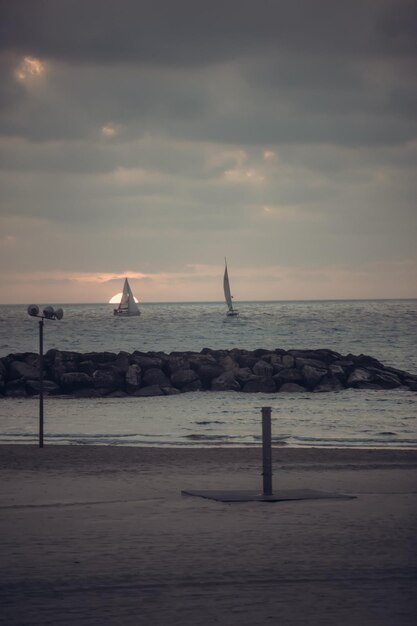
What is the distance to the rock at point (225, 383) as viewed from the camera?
35375 mm

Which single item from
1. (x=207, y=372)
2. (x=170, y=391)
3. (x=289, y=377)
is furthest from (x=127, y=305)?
(x=170, y=391)

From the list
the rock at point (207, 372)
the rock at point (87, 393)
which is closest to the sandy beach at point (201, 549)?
the rock at point (87, 393)

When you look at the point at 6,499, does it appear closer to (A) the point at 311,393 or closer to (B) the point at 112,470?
(B) the point at 112,470

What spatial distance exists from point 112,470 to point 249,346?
6227 cm

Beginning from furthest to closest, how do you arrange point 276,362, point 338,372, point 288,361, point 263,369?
point 276,362 → point 288,361 → point 263,369 → point 338,372

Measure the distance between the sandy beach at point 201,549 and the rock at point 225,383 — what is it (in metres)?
20.2

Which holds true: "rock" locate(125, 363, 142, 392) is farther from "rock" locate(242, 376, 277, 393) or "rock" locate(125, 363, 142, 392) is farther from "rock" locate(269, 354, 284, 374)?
"rock" locate(269, 354, 284, 374)

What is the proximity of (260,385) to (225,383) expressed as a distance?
1.34 meters

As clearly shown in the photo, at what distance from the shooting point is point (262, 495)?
12.0m

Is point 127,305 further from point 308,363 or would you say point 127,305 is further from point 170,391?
point 170,391

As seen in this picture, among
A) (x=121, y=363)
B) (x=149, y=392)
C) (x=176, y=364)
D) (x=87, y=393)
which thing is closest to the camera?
(x=87, y=393)

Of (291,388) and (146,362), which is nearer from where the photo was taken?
(291,388)

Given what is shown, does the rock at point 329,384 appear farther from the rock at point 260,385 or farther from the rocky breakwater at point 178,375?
the rock at point 260,385

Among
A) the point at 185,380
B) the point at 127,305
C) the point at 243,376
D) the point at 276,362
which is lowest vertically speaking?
the point at 185,380
